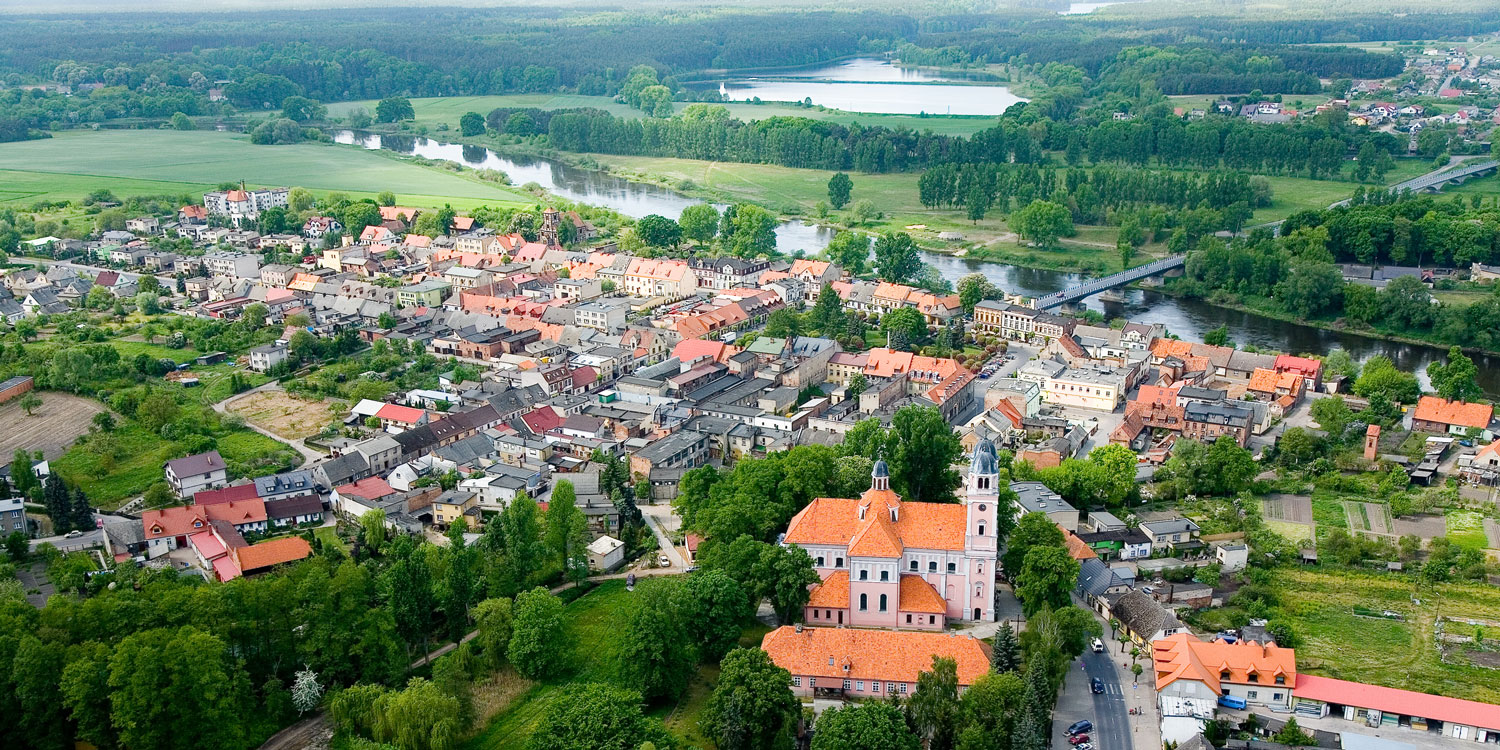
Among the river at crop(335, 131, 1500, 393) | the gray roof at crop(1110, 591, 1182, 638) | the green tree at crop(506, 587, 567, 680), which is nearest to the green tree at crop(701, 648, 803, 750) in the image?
the green tree at crop(506, 587, 567, 680)

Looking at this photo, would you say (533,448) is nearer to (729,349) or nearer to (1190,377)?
(729,349)

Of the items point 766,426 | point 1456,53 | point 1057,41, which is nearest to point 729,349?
point 766,426

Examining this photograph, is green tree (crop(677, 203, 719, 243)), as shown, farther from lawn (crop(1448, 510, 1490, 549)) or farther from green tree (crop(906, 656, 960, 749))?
green tree (crop(906, 656, 960, 749))

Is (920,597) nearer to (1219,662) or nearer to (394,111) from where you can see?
(1219,662)

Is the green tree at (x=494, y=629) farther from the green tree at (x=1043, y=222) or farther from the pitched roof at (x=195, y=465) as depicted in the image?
the green tree at (x=1043, y=222)

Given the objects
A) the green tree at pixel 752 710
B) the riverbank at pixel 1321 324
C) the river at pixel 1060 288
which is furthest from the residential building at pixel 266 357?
the riverbank at pixel 1321 324

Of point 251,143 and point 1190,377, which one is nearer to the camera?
point 1190,377

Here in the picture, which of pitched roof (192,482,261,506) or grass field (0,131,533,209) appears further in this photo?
grass field (0,131,533,209)
